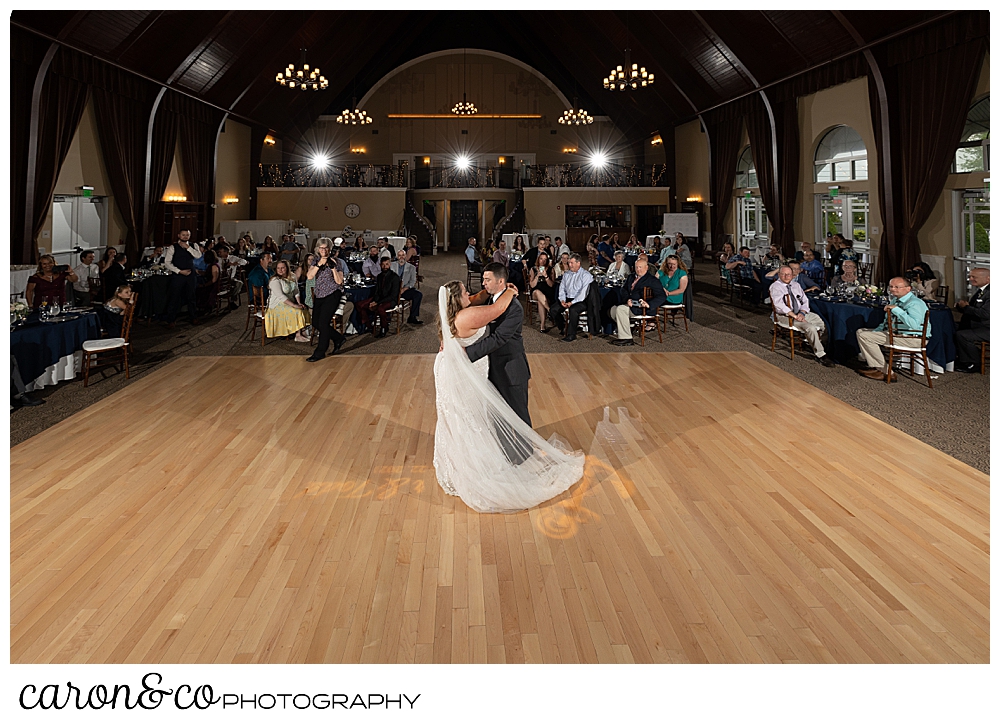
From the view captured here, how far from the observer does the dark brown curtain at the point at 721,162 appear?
1741cm

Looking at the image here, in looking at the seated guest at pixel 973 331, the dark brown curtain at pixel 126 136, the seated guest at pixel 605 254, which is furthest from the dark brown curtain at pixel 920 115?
the dark brown curtain at pixel 126 136

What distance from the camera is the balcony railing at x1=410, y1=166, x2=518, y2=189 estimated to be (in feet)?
81.7

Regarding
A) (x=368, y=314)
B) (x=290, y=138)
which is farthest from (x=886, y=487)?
(x=290, y=138)

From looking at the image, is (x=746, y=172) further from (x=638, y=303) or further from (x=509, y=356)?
(x=509, y=356)

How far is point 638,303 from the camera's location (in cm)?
911

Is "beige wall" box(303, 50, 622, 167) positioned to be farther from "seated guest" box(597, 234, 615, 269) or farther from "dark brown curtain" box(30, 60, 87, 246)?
"dark brown curtain" box(30, 60, 87, 246)

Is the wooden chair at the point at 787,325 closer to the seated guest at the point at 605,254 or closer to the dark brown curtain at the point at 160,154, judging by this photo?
the seated guest at the point at 605,254

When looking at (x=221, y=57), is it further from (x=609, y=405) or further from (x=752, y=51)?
(x=609, y=405)

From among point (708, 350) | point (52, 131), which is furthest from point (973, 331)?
point (52, 131)

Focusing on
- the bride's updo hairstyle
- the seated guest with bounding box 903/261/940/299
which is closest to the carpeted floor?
the seated guest with bounding box 903/261/940/299

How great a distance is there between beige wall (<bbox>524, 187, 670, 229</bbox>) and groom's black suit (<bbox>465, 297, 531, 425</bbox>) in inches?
811

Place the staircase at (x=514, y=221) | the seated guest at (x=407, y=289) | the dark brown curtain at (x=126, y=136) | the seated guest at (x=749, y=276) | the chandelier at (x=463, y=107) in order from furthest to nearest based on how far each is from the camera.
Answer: the staircase at (x=514, y=221) → the chandelier at (x=463, y=107) → the dark brown curtain at (x=126, y=136) → the seated guest at (x=749, y=276) → the seated guest at (x=407, y=289)

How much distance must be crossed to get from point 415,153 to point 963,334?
21.6 meters

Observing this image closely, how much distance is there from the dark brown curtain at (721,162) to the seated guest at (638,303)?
9.82 meters
